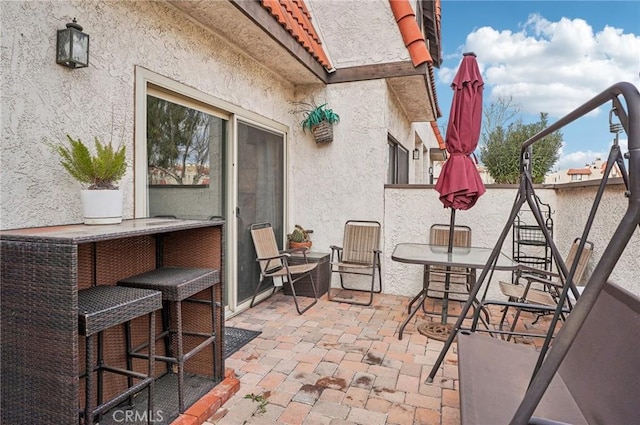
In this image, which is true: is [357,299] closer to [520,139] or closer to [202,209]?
[202,209]

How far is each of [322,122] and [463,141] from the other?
2172 mm

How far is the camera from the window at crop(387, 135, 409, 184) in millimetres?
6646

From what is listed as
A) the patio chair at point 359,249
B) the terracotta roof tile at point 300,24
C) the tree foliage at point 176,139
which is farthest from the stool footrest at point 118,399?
the terracotta roof tile at point 300,24

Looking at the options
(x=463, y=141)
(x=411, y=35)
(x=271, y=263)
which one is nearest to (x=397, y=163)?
(x=411, y=35)

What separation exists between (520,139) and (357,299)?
794 centimetres

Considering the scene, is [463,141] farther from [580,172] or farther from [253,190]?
[580,172]

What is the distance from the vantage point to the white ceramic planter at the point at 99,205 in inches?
84.5

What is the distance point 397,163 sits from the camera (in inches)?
284

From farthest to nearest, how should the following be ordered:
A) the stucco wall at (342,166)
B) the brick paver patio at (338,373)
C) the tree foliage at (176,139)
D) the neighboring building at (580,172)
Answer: the neighboring building at (580,172)
the stucco wall at (342,166)
the tree foliage at (176,139)
the brick paver patio at (338,373)

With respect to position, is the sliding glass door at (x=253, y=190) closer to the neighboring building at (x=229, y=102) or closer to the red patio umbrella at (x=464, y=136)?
the neighboring building at (x=229, y=102)

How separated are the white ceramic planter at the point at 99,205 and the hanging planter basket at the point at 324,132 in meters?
→ 3.44

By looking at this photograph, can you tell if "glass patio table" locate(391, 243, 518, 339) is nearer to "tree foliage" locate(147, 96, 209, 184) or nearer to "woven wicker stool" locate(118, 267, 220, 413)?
"woven wicker stool" locate(118, 267, 220, 413)

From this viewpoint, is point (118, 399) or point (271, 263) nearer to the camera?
point (118, 399)

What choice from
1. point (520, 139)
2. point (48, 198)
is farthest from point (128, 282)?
point (520, 139)
